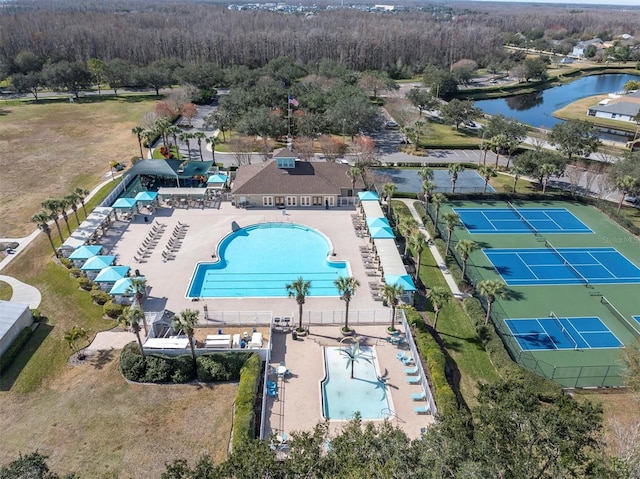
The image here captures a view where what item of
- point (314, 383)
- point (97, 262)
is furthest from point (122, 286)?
point (314, 383)

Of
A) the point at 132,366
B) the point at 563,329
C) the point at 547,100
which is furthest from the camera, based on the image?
the point at 547,100

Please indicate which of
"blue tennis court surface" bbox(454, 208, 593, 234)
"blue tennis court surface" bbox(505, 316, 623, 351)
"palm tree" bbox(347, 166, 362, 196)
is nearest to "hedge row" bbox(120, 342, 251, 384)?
"blue tennis court surface" bbox(505, 316, 623, 351)

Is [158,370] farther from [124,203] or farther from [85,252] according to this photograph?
[124,203]

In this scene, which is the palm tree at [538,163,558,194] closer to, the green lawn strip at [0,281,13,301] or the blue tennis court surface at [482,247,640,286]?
the blue tennis court surface at [482,247,640,286]

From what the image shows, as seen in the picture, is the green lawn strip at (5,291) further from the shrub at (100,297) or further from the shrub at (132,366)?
the shrub at (132,366)

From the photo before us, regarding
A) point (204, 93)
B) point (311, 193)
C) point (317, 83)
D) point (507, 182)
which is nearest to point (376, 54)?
point (317, 83)

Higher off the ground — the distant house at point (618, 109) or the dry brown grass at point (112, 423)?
the distant house at point (618, 109)

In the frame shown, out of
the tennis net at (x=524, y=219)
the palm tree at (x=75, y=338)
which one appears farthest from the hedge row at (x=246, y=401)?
the tennis net at (x=524, y=219)
